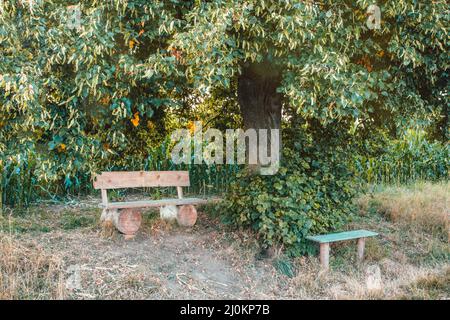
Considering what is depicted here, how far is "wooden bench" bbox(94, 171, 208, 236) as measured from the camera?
19.5ft

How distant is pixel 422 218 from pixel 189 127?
4172 millimetres

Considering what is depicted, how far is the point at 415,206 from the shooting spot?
27.6ft

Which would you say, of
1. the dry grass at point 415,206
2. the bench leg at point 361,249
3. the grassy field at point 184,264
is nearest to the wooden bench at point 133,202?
the grassy field at point 184,264

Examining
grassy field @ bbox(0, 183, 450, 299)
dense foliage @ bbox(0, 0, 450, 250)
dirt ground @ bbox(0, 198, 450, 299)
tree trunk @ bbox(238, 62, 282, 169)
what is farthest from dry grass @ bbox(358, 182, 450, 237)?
tree trunk @ bbox(238, 62, 282, 169)

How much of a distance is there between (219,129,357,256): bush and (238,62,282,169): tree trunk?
361 millimetres

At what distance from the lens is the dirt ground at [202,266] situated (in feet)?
16.2

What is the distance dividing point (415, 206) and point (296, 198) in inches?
131

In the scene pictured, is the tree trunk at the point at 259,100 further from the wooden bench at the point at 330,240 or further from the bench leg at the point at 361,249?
the bench leg at the point at 361,249

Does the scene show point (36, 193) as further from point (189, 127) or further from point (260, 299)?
point (260, 299)

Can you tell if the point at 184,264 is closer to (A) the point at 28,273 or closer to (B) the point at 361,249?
(A) the point at 28,273

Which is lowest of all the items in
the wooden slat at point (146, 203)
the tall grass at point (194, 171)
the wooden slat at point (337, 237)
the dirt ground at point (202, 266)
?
the dirt ground at point (202, 266)

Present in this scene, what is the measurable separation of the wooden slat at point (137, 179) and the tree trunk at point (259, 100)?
3.99 ft

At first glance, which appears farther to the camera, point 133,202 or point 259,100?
point 259,100

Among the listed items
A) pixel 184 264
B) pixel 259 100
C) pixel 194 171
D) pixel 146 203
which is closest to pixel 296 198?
pixel 259 100
